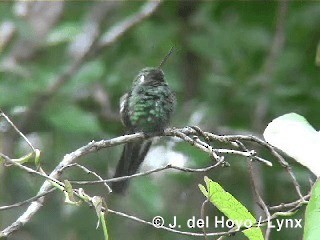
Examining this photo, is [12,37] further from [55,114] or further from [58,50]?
[55,114]

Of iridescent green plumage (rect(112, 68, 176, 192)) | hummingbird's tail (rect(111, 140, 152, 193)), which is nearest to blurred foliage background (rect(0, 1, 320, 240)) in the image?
iridescent green plumage (rect(112, 68, 176, 192))

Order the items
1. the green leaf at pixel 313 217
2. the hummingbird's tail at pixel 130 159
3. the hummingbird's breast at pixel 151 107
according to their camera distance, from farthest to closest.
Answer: the hummingbird's breast at pixel 151 107
the hummingbird's tail at pixel 130 159
the green leaf at pixel 313 217

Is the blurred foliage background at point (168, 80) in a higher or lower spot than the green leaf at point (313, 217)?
higher

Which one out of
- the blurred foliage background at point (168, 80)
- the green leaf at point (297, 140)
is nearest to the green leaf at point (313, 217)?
the green leaf at point (297, 140)

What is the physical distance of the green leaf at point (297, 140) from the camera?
4.97ft

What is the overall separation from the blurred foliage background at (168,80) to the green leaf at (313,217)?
159 cm

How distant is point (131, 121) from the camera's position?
2.19 metres

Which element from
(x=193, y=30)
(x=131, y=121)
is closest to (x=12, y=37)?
(x=193, y=30)

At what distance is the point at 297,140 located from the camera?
157 centimetres

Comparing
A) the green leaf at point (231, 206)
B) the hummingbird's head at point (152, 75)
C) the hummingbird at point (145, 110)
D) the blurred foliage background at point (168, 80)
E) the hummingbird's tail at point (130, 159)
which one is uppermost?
the blurred foliage background at point (168, 80)

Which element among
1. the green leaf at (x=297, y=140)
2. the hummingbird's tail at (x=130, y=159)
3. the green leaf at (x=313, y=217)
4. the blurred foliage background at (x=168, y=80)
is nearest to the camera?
the green leaf at (x=313, y=217)

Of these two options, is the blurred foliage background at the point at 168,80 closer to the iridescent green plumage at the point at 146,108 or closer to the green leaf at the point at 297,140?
the iridescent green plumage at the point at 146,108

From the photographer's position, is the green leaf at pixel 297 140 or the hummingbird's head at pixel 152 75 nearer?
the green leaf at pixel 297 140

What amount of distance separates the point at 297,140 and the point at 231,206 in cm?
19
